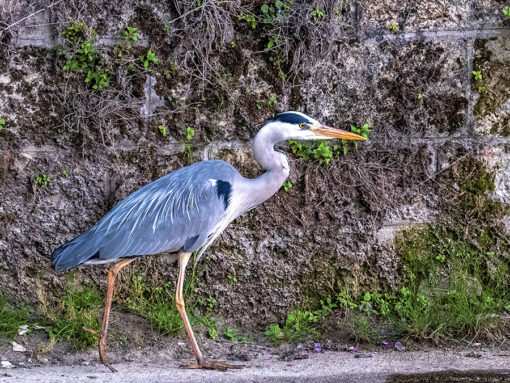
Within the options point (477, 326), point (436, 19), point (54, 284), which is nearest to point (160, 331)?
point (54, 284)

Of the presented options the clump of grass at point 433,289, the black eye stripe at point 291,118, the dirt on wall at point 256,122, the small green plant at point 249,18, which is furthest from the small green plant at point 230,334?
the small green plant at point 249,18

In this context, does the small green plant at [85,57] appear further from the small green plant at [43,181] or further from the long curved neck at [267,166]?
the long curved neck at [267,166]

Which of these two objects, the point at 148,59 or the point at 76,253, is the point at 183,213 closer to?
the point at 76,253

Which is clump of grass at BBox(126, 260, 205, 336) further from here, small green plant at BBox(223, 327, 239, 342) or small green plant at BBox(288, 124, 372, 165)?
small green plant at BBox(288, 124, 372, 165)

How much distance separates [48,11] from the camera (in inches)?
196

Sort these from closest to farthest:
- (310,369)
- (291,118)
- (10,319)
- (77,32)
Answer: (310,369) < (291,118) < (10,319) < (77,32)

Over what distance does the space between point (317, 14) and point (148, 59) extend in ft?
3.97

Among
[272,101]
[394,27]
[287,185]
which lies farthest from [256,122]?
[394,27]

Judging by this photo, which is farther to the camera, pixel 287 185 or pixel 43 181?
pixel 287 185

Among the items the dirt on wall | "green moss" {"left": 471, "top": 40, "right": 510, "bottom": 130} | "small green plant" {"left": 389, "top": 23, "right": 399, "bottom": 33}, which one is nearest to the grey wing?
the dirt on wall

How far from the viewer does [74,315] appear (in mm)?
Answer: 4836

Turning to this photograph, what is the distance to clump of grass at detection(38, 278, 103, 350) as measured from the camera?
4730 millimetres

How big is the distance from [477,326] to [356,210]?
1.14m

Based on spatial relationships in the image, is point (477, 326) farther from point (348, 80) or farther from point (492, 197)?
point (348, 80)
